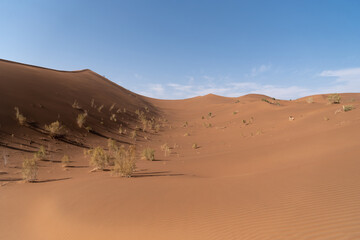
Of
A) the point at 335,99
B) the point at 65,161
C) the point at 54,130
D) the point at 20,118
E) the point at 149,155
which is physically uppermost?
the point at 335,99

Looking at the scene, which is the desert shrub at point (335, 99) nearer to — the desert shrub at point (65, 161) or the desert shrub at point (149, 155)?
the desert shrub at point (149, 155)

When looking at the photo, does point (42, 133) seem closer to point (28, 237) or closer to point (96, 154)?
point (96, 154)

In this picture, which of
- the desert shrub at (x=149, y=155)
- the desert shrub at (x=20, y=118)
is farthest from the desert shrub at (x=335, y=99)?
the desert shrub at (x=20, y=118)

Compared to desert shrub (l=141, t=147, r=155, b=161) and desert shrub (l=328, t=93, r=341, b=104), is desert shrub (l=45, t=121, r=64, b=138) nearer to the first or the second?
desert shrub (l=141, t=147, r=155, b=161)

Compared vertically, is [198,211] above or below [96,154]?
below

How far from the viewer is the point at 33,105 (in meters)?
15.3

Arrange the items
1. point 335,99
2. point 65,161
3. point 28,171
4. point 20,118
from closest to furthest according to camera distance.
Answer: point 28,171 → point 65,161 → point 20,118 → point 335,99

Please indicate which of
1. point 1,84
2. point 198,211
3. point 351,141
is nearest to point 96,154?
point 198,211

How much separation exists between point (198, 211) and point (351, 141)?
7708 mm

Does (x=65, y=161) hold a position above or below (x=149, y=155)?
above

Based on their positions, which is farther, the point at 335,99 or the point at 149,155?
the point at 335,99

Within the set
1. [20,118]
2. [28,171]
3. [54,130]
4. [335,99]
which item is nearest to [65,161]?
[28,171]

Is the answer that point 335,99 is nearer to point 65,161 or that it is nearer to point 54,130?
point 65,161

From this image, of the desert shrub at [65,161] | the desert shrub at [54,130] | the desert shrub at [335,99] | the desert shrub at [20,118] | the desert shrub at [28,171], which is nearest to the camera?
the desert shrub at [28,171]
